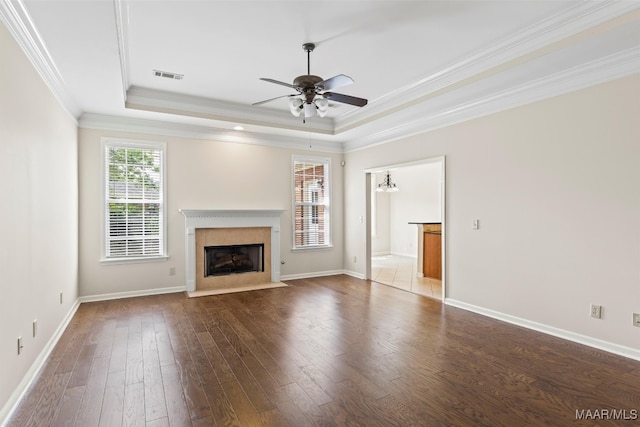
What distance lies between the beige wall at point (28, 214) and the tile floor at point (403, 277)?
185 inches

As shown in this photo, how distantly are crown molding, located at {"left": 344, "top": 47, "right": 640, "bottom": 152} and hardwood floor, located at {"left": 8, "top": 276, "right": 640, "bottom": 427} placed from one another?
8.31 ft

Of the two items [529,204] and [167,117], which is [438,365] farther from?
[167,117]

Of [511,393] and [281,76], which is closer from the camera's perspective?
[511,393]

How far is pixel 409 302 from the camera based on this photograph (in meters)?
→ 4.82

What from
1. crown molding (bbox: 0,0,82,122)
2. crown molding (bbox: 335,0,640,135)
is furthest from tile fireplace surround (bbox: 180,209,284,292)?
crown molding (bbox: 335,0,640,135)

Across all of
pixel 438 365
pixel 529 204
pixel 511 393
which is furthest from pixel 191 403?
pixel 529 204

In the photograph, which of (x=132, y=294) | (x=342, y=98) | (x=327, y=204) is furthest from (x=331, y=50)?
(x=132, y=294)

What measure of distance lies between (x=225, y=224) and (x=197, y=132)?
5.16 feet

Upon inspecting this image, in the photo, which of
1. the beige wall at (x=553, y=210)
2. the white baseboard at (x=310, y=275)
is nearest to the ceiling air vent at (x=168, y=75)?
the beige wall at (x=553, y=210)

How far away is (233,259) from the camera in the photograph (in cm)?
599

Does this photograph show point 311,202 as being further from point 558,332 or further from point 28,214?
point 28,214

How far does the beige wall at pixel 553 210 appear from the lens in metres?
3.06

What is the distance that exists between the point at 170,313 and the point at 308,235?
3003 millimetres

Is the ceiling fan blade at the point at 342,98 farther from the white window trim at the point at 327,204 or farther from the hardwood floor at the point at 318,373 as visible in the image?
the white window trim at the point at 327,204
